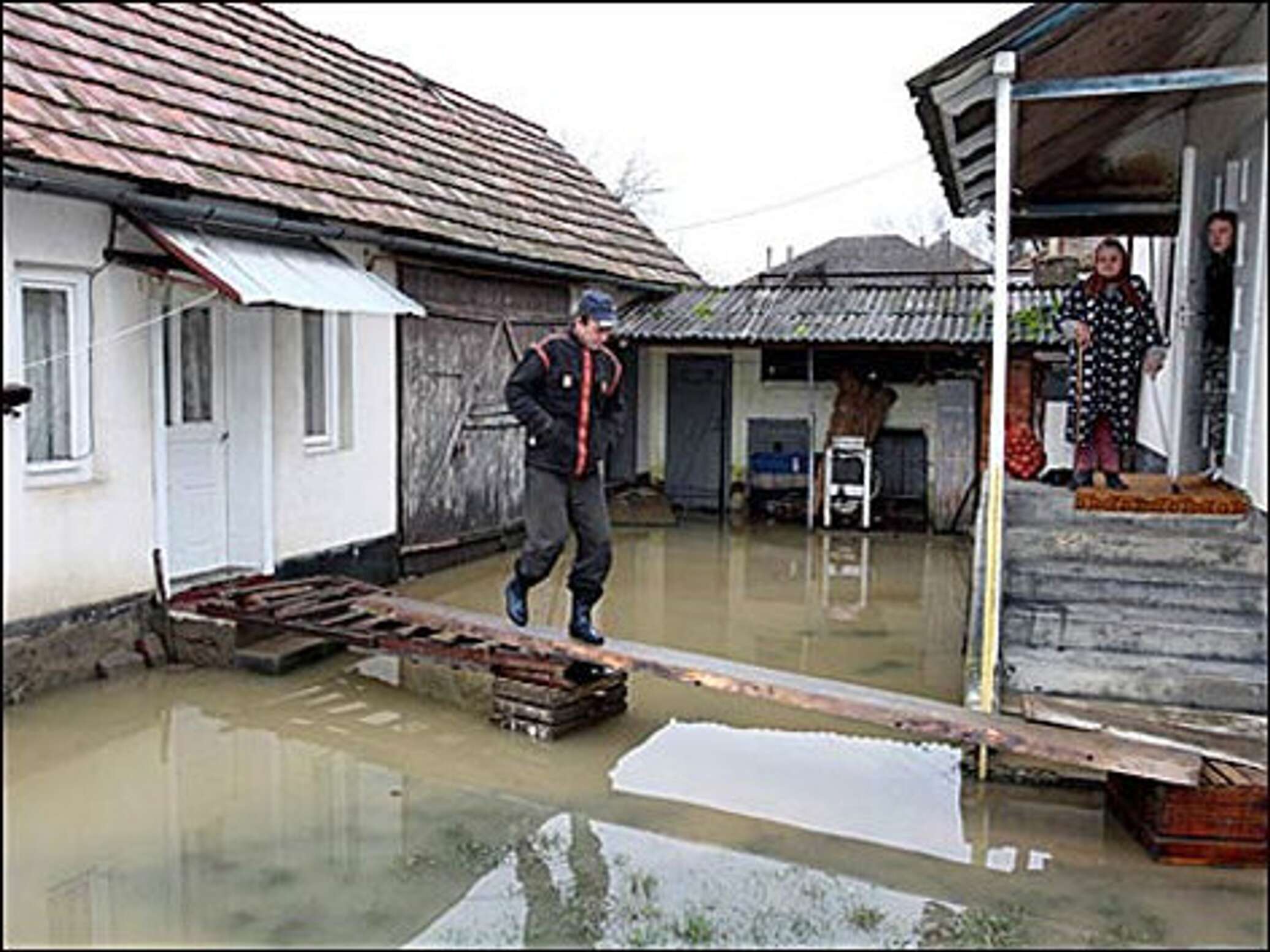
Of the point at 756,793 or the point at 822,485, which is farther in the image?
the point at 822,485

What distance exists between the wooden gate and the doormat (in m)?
5.73

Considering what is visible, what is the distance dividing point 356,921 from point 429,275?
7.35 meters

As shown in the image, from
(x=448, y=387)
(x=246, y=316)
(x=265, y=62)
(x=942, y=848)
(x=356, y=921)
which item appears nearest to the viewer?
(x=356, y=921)

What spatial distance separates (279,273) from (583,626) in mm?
3087

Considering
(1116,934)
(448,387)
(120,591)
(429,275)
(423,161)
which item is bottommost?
(1116,934)

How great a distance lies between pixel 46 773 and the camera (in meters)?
5.62

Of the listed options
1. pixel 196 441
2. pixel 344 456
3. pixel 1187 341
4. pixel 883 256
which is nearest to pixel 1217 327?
pixel 1187 341

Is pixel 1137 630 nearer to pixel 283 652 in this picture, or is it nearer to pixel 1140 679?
pixel 1140 679

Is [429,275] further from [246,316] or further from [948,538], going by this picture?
[948,538]

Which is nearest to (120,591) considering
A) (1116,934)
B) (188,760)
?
(188,760)

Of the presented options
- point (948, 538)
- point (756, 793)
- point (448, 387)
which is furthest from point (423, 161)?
point (756, 793)

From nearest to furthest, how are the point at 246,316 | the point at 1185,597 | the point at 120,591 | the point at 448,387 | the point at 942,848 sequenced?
the point at 942,848 → the point at 1185,597 → the point at 120,591 → the point at 246,316 → the point at 448,387

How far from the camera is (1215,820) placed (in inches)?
191

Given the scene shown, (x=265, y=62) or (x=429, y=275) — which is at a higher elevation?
(x=265, y=62)
